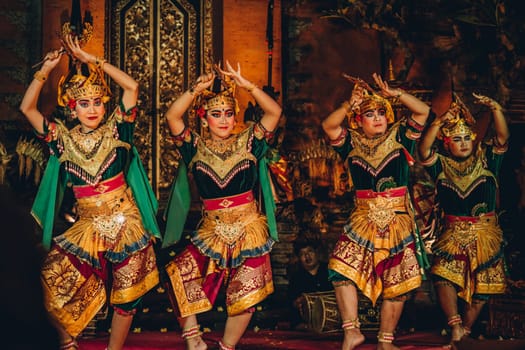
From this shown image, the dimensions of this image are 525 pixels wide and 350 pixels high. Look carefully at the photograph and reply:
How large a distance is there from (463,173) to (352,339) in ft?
4.90

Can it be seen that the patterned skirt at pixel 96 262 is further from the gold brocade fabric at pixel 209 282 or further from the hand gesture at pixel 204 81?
the hand gesture at pixel 204 81

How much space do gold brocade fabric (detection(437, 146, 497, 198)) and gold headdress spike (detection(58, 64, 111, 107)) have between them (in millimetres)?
2391

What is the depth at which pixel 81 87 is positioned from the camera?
182 inches

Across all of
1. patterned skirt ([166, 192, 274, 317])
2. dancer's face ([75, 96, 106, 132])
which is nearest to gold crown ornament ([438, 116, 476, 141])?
patterned skirt ([166, 192, 274, 317])

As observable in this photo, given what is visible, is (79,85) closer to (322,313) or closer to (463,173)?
(322,313)

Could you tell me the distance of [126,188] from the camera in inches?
184

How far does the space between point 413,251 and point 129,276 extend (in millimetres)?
1727

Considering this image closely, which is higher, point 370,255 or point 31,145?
point 31,145

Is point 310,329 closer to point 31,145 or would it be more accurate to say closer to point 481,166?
point 481,166

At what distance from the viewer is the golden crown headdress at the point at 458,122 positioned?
546cm

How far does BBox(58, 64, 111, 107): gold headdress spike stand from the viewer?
4.62 metres

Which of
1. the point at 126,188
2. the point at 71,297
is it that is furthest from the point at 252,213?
the point at 71,297

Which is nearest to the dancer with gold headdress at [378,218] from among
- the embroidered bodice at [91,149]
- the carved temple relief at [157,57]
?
the embroidered bodice at [91,149]

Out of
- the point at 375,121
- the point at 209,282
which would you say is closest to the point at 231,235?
the point at 209,282
